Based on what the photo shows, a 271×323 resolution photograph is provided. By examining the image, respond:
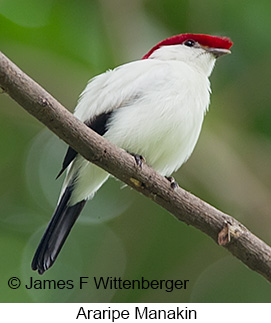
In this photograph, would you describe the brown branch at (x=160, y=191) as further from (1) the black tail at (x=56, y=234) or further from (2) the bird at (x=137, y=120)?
(1) the black tail at (x=56, y=234)

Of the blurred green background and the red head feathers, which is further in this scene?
the blurred green background

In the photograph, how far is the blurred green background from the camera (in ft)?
16.6

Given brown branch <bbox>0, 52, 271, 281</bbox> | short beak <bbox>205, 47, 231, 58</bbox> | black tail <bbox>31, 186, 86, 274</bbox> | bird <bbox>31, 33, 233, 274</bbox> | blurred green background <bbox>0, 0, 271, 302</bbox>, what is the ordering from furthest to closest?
blurred green background <bbox>0, 0, 271, 302</bbox>
short beak <bbox>205, 47, 231, 58</bbox>
black tail <bbox>31, 186, 86, 274</bbox>
bird <bbox>31, 33, 233, 274</bbox>
brown branch <bbox>0, 52, 271, 281</bbox>

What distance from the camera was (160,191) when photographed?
137 inches

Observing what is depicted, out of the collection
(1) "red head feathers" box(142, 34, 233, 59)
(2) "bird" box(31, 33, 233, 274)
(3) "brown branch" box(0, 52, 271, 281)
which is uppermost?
(1) "red head feathers" box(142, 34, 233, 59)

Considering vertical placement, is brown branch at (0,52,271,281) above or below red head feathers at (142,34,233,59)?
below

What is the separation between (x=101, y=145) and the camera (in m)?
3.23

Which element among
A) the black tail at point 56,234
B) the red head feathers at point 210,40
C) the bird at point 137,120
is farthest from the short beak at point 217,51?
the black tail at point 56,234

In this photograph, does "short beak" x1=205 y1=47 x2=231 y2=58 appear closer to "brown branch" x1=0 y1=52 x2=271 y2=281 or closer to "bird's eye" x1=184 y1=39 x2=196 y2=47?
"bird's eye" x1=184 y1=39 x2=196 y2=47

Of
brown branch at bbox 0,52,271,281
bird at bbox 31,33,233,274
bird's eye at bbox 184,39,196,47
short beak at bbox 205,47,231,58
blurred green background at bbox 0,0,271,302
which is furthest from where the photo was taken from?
blurred green background at bbox 0,0,271,302

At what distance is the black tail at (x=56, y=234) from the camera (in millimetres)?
4188

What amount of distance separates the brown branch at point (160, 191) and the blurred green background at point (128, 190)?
1.64 metres

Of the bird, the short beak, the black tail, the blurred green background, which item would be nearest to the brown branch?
the bird

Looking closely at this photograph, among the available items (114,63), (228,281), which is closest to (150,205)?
(228,281)
